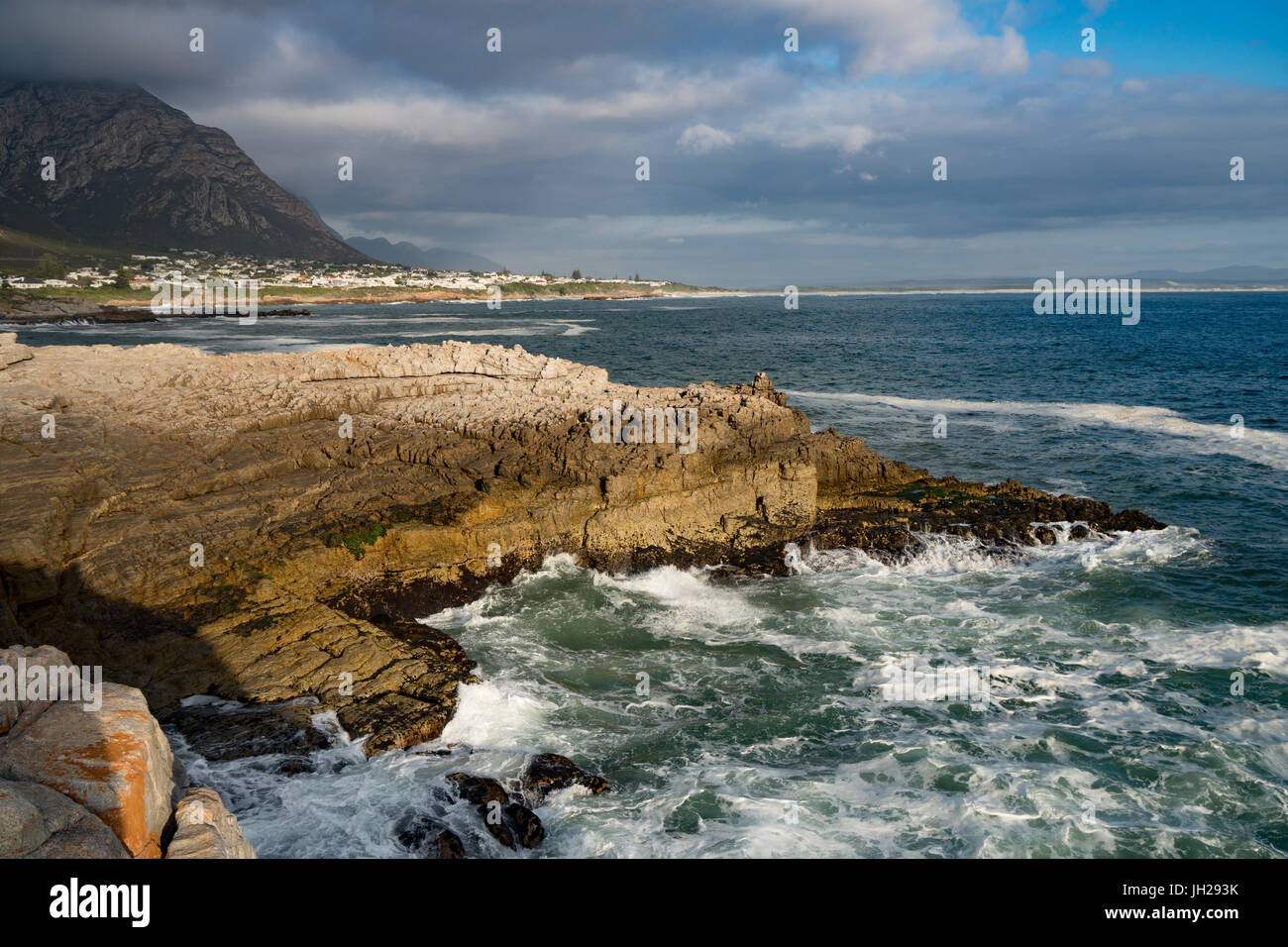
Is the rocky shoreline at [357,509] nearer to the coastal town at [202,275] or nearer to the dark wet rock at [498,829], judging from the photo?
the dark wet rock at [498,829]

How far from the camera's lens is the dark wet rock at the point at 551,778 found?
10.1 meters

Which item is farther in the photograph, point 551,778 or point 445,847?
point 551,778

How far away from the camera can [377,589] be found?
611 inches

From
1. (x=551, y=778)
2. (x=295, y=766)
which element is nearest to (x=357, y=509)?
(x=295, y=766)

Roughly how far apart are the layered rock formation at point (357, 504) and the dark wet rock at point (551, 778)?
186 cm

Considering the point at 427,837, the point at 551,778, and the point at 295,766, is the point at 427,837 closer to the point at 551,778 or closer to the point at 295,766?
the point at 551,778

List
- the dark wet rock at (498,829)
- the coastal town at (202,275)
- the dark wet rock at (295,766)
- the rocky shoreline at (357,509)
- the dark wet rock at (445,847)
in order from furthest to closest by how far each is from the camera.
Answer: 1. the coastal town at (202,275)
2. the rocky shoreline at (357,509)
3. the dark wet rock at (295,766)
4. the dark wet rock at (498,829)
5. the dark wet rock at (445,847)

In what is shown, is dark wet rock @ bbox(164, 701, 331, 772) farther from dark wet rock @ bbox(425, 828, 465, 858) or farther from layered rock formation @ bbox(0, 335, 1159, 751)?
dark wet rock @ bbox(425, 828, 465, 858)

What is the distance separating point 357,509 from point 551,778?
928 cm

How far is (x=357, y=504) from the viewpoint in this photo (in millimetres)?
17250

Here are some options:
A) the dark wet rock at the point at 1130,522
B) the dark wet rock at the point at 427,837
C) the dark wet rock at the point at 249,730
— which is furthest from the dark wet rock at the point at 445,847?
the dark wet rock at the point at 1130,522

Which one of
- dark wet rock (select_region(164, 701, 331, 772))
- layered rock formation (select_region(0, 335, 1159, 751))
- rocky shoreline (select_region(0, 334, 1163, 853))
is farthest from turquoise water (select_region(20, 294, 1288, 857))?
layered rock formation (select_region(0, 335, 1159, 751))

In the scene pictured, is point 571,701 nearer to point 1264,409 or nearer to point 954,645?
point 954,645

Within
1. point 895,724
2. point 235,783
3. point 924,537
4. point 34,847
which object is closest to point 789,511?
point 924,537
